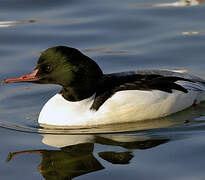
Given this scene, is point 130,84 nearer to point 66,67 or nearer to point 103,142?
point 66,67

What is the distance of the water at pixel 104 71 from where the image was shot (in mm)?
7699

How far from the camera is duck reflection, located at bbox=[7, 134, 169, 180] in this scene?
7.62 m

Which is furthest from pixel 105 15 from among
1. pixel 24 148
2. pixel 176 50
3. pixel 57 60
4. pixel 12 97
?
pixel 24 148

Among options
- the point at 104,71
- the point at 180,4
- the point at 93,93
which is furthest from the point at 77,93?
the point at 180,4

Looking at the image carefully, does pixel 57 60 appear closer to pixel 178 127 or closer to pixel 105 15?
pixel 178 127

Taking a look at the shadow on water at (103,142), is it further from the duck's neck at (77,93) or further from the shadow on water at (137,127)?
the duck's neck at (77,93)

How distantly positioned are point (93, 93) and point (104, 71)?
87.5 inches

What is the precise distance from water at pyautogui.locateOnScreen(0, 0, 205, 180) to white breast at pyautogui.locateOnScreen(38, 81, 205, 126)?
14 cm

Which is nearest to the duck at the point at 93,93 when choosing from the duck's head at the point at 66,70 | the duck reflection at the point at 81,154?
the duck's head at the point at 66,70

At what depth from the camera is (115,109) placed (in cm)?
916

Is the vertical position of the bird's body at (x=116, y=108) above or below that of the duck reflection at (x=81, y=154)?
above

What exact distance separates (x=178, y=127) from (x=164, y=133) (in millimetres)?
296

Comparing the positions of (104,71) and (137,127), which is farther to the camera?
(104,71)

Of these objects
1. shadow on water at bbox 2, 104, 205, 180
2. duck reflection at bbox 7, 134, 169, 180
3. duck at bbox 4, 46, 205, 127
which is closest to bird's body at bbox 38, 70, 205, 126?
duck at bbox 4, 46, 205, 127
